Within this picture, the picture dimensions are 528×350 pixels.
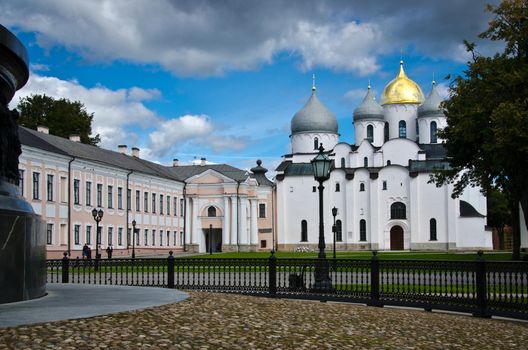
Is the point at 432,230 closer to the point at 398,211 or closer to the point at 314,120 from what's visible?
the point at 398,211

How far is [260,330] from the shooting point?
8977 mm

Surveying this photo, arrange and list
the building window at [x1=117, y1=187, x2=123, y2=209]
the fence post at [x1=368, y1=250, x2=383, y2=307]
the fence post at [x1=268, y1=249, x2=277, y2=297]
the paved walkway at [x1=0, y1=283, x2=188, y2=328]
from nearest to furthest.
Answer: the paved walkway at [x1=0, y1=283, x2=188, y2=328], the fence post at [x1=368, y1=250, x2=383, y2=307], the fence post at [x1=268, y1=249, x2=277, y2=297], the building window at [x1=117, y1=187, x2=123, y2=209]

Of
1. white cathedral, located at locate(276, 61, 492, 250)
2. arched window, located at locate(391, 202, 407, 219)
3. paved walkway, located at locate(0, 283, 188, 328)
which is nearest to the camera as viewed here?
paved walkway, located at locate(0, 283, 188, 328)

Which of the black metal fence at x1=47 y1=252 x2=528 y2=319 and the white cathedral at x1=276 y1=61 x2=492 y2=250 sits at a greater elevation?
the white cathedral at x1=276 y1=61 x2=492 y2=250

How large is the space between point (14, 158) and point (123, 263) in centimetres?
956

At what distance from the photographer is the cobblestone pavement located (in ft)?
24.0

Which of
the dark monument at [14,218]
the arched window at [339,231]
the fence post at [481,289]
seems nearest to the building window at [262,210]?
the arched window at [339,231]

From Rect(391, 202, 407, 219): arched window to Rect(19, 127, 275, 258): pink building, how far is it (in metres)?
13.9

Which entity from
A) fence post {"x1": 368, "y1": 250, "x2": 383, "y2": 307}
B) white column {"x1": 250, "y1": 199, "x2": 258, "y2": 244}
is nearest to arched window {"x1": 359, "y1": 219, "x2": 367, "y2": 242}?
white column {"x1": 250, "y1": 199, "x2": 258, "y2": 244}

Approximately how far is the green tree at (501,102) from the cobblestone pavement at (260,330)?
1716cm

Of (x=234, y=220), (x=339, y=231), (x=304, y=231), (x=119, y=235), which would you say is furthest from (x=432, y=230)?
(x=119, y=235)

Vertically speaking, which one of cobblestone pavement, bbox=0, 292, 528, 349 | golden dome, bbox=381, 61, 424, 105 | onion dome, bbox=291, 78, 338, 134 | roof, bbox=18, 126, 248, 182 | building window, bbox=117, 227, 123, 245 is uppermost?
golden dome, bbox=381, 61, 424, 105

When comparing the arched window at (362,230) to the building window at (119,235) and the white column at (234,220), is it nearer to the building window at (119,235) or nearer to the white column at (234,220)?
the white column at (234,220)

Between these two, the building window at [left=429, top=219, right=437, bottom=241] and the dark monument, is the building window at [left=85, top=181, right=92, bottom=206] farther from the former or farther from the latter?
the dark monument
